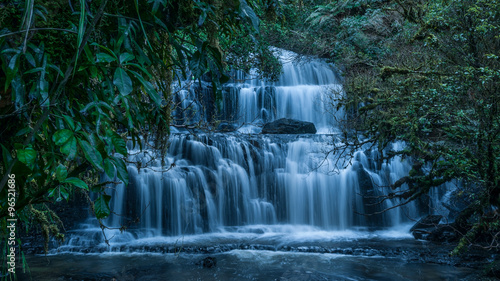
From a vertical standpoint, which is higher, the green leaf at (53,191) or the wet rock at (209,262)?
the green leaf at (53,191)

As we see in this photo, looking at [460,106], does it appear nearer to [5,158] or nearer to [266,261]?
[266,261]

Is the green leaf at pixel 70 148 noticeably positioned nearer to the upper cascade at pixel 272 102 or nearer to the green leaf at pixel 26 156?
the green leaf at pixel 26 156

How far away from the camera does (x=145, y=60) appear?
5.65 feet

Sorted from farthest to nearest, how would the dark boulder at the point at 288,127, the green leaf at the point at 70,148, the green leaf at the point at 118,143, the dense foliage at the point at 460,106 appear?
the dark boulder at the point at 288,127
the dense foliage at the point at 460,106
the green leaf at the point at 118,143
the green leaf at the point at 70,148

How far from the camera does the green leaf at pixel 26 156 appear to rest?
4.08 feet

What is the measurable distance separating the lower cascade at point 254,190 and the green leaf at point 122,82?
8.78 meters

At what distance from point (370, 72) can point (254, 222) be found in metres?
5.99

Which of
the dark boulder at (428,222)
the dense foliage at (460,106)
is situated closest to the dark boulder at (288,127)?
the dark boulder at (428,222)

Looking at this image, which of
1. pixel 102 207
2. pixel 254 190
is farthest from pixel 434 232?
pixel 102 207

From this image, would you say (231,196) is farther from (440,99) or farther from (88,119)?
(88,119)

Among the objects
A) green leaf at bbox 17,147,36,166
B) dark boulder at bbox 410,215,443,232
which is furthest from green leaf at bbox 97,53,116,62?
dark boulder at bbox 410,215,443,232

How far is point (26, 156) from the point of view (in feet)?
4.11

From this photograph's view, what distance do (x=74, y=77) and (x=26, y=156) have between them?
1.72ft

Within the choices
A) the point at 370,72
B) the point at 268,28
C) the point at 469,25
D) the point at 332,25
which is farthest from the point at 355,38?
the point at 469,25
